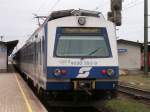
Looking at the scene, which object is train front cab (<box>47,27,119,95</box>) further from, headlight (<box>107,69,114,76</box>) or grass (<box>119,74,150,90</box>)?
grass (<box>119,74,150,90</box>)

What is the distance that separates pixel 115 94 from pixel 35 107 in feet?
7.64

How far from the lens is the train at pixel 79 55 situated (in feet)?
43.4

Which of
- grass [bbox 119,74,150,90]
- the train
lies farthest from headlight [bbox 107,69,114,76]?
grass [bbox 119,74,150,90]

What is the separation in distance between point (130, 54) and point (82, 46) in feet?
123

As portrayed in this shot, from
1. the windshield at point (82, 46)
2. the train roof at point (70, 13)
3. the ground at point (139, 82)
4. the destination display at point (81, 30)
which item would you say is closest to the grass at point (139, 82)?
the ground at point (139, 82)

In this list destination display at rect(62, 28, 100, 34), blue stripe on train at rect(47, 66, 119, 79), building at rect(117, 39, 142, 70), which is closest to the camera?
blue stripe on train at rect(47, 66, 119, 79)

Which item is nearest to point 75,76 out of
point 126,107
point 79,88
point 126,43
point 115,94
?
point 79,88

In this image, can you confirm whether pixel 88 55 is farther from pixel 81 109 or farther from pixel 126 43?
pixel 126 43

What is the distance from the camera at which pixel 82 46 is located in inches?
540

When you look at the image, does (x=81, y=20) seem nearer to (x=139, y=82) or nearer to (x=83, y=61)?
(x=83, y=61)

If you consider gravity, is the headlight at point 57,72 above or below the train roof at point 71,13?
below

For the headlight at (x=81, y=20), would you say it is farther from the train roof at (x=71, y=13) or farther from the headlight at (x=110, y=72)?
the headlight at (x=110, y=72)

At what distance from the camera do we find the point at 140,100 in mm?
18656

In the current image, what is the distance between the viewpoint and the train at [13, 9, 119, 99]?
43.4 ft
